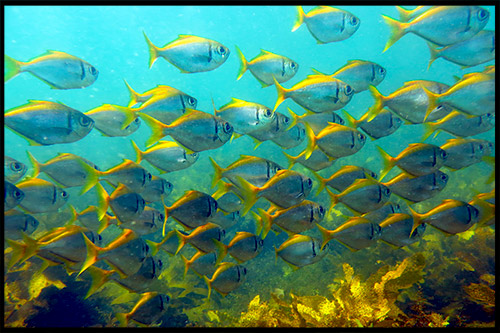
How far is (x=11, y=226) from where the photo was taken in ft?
11.4

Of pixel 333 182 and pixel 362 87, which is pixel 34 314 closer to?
pixel 333 182

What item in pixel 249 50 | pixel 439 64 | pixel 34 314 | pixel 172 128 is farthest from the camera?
pixel 249 50

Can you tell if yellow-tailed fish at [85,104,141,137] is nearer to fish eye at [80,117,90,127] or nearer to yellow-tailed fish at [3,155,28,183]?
fish eye at [80,117,90,127]

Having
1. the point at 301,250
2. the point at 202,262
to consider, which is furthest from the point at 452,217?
the point at 202,262

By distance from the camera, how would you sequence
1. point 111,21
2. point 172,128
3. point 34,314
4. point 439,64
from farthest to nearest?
point 439,64 < point 111,21 < point 34,314 < point 172,128

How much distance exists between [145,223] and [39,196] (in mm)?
1495

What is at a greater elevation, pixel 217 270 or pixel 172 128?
pixel 172 128

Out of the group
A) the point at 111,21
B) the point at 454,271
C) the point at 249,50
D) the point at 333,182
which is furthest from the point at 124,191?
the point at 249,50

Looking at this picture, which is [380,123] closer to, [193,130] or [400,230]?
[400,230]

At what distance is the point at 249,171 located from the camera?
3.40 meters

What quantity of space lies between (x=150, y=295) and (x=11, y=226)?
6.83 feet

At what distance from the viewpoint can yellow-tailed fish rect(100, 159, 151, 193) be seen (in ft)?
11.4

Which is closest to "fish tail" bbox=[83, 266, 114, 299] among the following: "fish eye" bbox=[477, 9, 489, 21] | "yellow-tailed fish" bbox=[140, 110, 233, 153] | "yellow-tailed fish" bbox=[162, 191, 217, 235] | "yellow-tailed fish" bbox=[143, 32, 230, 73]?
"yellow-tailed fish" bbox=[162, 191, 217, 235]

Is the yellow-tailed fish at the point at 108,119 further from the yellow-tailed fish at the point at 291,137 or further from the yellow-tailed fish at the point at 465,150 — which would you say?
the yellow-tailed fish at the point at 465,150
